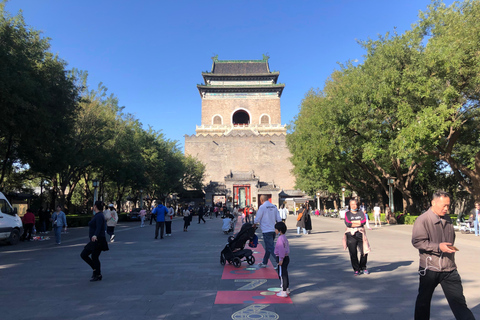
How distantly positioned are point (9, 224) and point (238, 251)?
10.6 metres

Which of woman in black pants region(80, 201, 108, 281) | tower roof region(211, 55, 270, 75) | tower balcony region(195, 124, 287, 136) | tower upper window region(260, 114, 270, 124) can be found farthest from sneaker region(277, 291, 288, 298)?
tower roof region(211, 55, 270, 75)

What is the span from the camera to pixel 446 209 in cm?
433

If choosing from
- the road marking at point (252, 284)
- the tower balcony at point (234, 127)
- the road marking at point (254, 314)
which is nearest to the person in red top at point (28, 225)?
the road marking at point (252, 284)

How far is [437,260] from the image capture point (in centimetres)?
416

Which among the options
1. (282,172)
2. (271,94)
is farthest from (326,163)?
(271,94)

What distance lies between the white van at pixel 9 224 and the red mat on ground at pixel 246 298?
11926mm

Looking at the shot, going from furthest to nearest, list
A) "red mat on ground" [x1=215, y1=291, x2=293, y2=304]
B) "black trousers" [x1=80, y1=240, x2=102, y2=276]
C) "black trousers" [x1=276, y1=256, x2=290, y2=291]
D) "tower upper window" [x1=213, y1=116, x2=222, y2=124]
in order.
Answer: "tower upper window" [x1=213, y1=116, x2=222, y2=124], "black trousers" [x1=80, y1=240, x2=102, y2=276], "black trousers" [x1=276, y1=256, x2=290, y2=291], "red mat on ground" [x1=215, y1=291, x2=293, y2=304]

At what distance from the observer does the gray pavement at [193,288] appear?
543 cm

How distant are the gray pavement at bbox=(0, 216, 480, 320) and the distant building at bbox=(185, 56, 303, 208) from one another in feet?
143

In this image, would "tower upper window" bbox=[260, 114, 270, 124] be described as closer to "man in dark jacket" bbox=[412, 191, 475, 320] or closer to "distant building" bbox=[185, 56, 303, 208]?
"distant building" bbox=[185, 56, 303, 208]

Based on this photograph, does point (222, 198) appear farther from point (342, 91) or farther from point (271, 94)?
point (342, 91)

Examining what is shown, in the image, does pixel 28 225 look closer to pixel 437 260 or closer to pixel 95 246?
pixel 95 246

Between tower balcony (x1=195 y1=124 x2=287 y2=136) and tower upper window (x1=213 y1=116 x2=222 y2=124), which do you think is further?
tower upper window (x1=213 y1=116 x2=222 y2=124)

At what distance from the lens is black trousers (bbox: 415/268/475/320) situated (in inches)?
158
